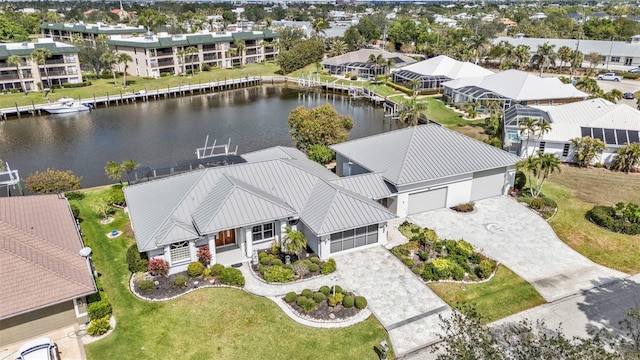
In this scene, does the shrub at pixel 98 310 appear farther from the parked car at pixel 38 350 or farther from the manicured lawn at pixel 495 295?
the manicured lawn at pixel 495 295

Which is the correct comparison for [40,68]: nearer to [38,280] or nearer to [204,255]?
[204,255]

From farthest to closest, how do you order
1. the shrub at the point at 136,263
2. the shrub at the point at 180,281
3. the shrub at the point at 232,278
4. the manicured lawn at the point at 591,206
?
the manicured lawn at the point at 591,206 < the shrub at the point at 136,263 < the shrub at the point at 232,278 < the shrub at the point at 180,281

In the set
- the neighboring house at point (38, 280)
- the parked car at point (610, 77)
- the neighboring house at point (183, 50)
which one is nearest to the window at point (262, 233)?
the neighboring house at point (38, 280)

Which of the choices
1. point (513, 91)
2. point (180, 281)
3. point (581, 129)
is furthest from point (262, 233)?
point (513, 91)

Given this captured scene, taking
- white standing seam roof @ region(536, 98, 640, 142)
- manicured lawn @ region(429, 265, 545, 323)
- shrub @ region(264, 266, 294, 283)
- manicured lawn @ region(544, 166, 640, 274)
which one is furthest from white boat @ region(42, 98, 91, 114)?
→ manicured lawn @ region(544, 166, 640, 274)

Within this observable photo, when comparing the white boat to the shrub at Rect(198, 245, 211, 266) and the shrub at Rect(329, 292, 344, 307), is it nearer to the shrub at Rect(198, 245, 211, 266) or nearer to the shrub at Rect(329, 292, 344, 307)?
the shrub at Rect(198, 245, 211, 266)

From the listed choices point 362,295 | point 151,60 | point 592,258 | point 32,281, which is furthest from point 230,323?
point 151,60
